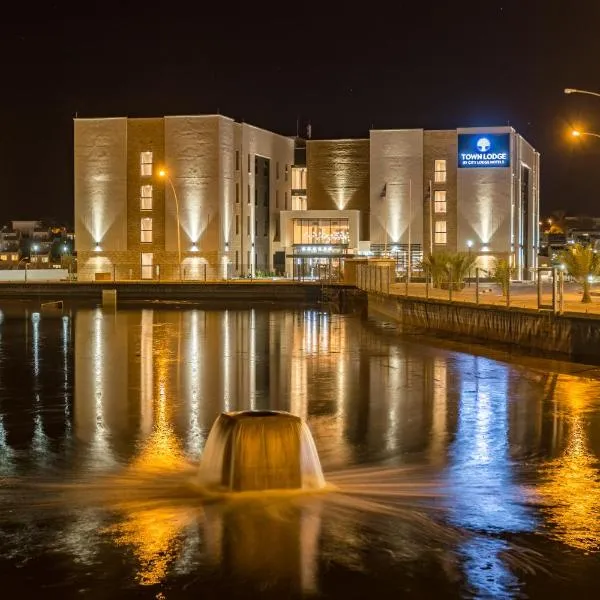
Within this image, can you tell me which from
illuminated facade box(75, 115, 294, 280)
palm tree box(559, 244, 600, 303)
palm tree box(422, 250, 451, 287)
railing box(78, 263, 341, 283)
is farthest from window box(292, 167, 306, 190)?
palm tree box(559, 244, 600, 303)

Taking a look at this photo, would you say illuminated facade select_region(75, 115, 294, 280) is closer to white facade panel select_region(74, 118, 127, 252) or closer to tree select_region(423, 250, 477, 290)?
white facade panel select_region(74, 118, 127, 252)

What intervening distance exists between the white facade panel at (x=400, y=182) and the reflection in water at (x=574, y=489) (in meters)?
64.8

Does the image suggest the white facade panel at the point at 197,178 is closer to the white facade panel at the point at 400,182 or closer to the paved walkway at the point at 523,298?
the white facade panel at the point at 400,182

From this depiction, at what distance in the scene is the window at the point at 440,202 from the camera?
3135 inches

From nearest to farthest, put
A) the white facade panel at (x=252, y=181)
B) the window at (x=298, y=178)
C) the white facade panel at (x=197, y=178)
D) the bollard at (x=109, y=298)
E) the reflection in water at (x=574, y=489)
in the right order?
the reflection in water at (x=574, y=489)
the bollard at (x=109, y=298)
the white facade panel at (x=197, y=178)
the white facade panel at (x=252, y=181)
the window at (x=298, y=178)

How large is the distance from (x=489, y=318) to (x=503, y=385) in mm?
9823

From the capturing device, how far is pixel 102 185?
7700cm

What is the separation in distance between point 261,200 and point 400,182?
1140cm

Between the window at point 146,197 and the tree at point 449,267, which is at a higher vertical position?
the window at point 146,197

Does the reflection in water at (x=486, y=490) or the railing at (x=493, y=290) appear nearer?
the reflection in water at (x=486, y=490)

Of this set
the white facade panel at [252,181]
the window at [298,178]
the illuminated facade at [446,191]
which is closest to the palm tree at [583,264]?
the illuminated facade at [446,191]

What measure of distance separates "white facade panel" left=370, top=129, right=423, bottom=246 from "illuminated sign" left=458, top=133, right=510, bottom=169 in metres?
3.53

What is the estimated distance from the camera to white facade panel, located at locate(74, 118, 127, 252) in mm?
76812

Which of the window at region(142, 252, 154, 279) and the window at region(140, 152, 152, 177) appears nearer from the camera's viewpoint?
the window at region(142, 252, 154, 279)
